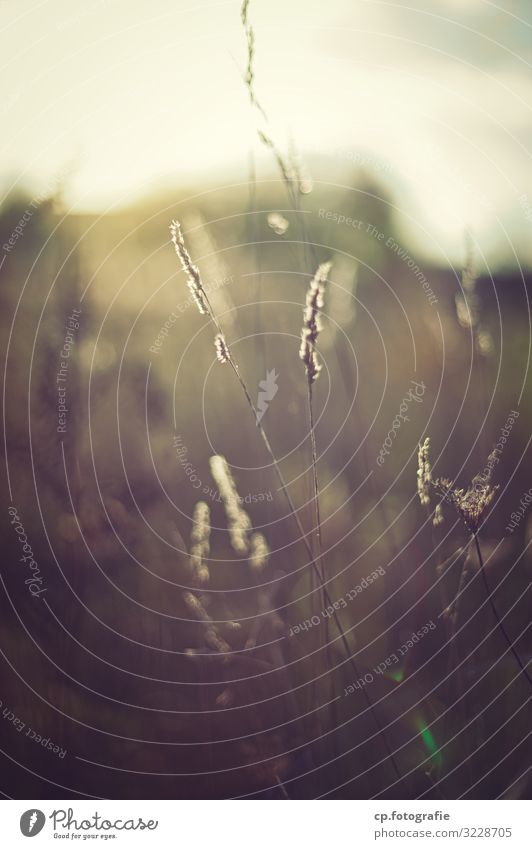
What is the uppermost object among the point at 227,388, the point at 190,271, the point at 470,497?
the point at 190,271

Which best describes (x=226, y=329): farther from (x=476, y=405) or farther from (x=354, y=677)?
(x=354, y=677)

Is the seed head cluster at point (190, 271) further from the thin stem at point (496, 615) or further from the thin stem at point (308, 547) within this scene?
the thin stem at point (496, 615)

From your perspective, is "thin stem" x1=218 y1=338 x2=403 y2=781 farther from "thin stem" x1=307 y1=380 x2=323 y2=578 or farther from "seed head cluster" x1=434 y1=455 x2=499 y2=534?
"seed head cluster" x1=434 y1=455 x2=499 y2=534
